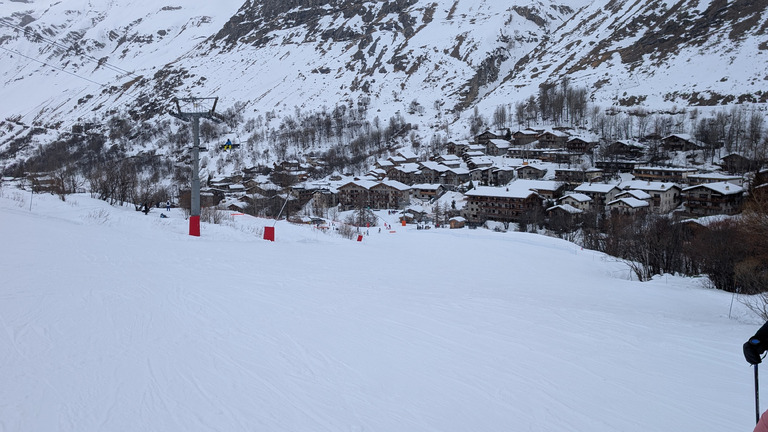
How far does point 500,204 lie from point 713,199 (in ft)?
59.3

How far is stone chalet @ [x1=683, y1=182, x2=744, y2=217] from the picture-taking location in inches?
1390

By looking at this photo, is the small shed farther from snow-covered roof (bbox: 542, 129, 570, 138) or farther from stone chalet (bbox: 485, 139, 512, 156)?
snow-covered roof (bbox: 542, 129, 570, 138)

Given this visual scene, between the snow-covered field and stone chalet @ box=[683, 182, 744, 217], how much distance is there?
114ft

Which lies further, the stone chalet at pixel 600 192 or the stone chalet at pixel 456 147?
the stone chalet at pixel 456 147

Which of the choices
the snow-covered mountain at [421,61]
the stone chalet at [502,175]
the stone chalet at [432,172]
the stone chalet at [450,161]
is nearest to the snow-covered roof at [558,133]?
the stone chalet at [502,175]

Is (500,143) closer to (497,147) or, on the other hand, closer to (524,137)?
(497,147)

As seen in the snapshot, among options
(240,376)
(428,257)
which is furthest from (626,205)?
(240,376)

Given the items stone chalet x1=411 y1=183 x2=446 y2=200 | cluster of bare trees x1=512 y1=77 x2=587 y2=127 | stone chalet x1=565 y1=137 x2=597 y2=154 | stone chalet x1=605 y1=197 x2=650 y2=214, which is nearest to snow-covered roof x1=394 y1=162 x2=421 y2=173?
stone chalet x1=411 y1=183 x2=446 y2=200

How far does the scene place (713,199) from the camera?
36.6 m

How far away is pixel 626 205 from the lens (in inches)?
1447

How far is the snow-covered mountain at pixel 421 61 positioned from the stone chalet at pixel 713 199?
32469mm

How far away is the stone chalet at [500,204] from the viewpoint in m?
41.9

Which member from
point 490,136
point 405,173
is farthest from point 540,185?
point 490,136

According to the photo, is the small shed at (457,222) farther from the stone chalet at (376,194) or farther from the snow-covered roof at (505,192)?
the stone chalet at (376,194)
